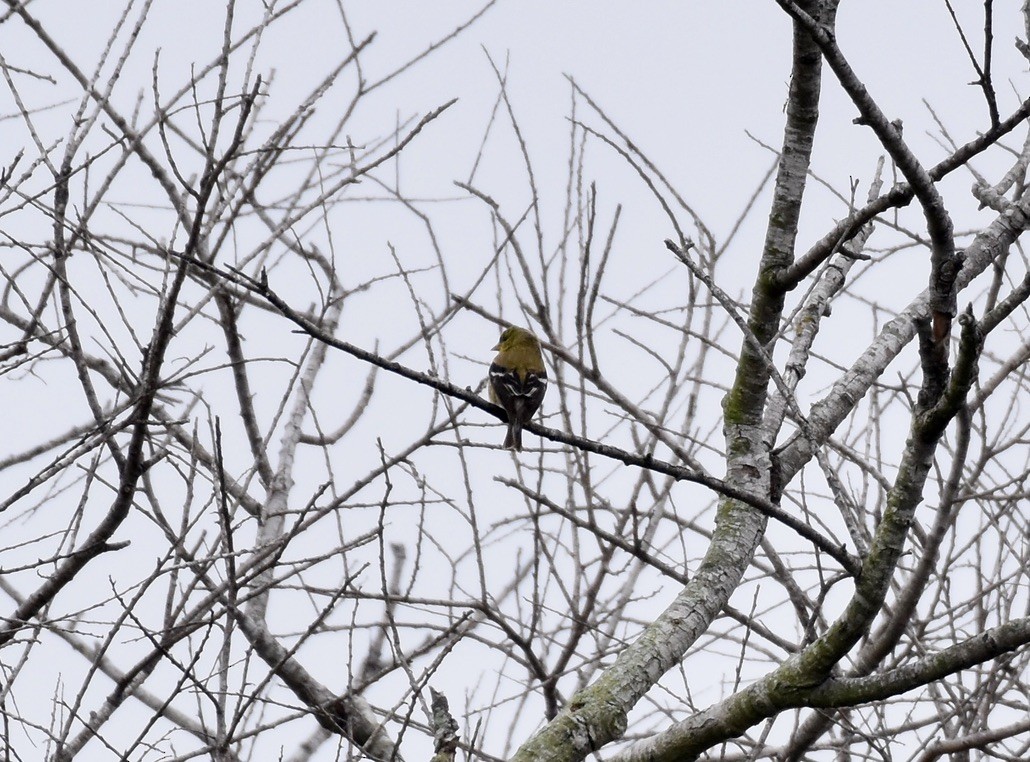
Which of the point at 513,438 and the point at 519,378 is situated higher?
the point at 519,378

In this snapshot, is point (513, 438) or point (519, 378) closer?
point (513, 438)

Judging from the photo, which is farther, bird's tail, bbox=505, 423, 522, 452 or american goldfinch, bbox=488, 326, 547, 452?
american goldfinch, bbox=488, 326, 547, 452

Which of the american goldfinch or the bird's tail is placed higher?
the american goldfinch

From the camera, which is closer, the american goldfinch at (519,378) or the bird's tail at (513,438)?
the bird's tail at (513,438)

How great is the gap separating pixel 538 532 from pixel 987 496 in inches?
64.1

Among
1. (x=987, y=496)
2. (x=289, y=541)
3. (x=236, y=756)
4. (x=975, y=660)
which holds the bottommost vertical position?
(x=975, y=660)

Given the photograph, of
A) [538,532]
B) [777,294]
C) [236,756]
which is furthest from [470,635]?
[777,294]

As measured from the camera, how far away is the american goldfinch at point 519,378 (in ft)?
19.5

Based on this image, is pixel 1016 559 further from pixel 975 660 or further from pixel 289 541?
pixel 289 541

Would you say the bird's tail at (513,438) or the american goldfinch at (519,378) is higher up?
the american goldfinch at (519,378)

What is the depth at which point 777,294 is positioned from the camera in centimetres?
320

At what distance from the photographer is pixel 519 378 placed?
20.1 feet

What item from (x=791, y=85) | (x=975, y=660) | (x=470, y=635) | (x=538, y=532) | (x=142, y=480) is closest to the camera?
(x=975, y=660)

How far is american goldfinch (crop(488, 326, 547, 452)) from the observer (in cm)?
595
